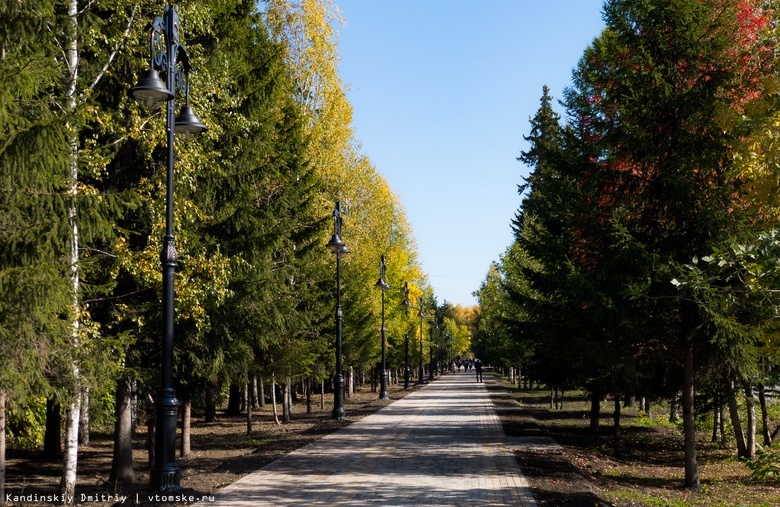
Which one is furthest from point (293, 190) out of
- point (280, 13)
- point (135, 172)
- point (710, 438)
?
point (710, 438)

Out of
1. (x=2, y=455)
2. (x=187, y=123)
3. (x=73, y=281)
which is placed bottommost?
(x=2, y=455)

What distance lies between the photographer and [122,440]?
14.8 metres

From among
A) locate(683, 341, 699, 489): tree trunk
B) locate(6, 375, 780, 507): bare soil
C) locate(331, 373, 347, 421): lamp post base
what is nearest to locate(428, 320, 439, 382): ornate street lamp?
locate(6, 375, 780, 507): bare soil

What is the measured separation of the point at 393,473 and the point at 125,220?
7.17 meters

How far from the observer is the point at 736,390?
1822cm

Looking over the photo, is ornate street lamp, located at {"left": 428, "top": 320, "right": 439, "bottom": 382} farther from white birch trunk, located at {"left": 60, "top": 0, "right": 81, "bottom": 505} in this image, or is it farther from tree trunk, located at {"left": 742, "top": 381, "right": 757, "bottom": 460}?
white birch trunk, located at {"left": 60, "top": 0, "right": 81, "bottom": 505}

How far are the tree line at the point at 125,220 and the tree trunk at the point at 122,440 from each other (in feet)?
0.13

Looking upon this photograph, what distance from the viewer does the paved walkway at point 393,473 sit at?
1059cm

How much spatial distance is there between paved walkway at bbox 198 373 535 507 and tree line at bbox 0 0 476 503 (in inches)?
115

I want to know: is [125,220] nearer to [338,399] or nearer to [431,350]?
[338,399]

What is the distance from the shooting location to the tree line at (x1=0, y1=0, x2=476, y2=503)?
382 inches

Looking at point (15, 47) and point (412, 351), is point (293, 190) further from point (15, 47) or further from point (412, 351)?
point (412, 351)

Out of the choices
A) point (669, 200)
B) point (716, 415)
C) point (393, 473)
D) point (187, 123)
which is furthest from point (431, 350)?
point (187, 123)

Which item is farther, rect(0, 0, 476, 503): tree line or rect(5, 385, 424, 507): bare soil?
rect(5, 385, 424, 507): bare soil
